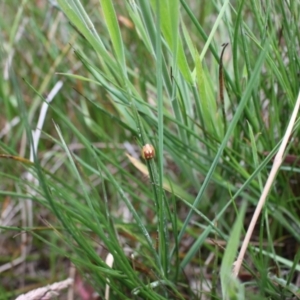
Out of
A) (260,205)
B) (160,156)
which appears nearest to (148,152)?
(160,156)

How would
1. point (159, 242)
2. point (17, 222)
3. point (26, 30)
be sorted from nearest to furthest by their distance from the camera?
point (159, 242) < point (17, 222) < point (26, 30)

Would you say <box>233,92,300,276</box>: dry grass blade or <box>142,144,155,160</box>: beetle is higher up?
<box>142,144,155,160</box>: beetle

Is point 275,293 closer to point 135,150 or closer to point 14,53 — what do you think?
point 135,150

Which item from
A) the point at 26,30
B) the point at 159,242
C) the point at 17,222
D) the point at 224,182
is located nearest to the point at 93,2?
the point at 26,30

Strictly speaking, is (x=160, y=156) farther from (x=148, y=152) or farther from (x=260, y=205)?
(x=260, y=205)

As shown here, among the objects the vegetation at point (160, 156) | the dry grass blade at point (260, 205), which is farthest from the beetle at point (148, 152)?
the dry grass blade at point (260, 205)

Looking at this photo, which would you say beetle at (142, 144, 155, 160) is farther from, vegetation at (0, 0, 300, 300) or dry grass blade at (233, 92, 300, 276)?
dry grass blade at (233, 92, 300, 276)

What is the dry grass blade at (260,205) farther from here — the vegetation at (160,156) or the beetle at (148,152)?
the beetle at (148,152)

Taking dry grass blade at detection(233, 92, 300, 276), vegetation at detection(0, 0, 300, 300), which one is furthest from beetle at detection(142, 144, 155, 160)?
dry grass blade at detection(233, 92, 300, 276)
